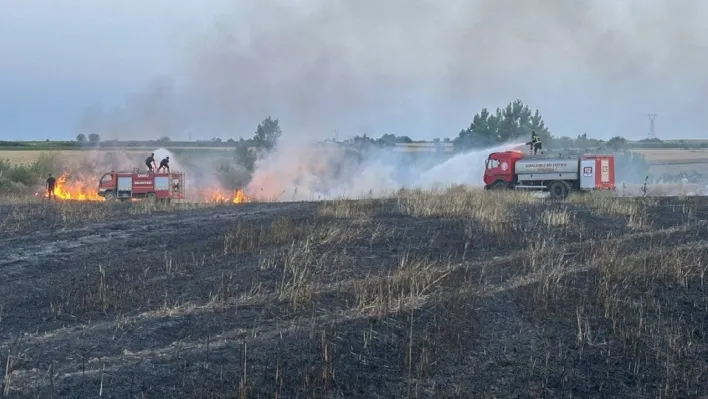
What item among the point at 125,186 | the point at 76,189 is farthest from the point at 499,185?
the point at 76,189

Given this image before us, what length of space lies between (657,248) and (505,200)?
440 inches

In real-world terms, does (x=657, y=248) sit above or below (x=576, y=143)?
below

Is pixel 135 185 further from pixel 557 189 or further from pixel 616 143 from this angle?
pixel 616 143

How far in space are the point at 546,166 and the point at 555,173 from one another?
0.59 metres

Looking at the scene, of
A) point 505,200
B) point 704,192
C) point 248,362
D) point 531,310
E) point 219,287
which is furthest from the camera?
point 704,192

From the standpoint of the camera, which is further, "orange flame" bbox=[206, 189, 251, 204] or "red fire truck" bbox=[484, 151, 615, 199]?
"orange flame" bbox=[206, 189, 251, 204]

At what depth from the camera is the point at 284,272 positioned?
11.5 m

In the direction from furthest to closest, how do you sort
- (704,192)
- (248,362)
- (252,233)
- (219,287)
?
(704,192) → (252,233) → (219,287) → (248,362)

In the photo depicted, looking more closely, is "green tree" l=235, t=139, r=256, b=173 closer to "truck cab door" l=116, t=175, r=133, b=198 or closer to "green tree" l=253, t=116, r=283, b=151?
"green tree" l=253, t=116, r=283, b=151

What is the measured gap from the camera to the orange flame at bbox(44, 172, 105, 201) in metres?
36.4

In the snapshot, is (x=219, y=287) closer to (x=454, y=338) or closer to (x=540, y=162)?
(x=454, y=338)

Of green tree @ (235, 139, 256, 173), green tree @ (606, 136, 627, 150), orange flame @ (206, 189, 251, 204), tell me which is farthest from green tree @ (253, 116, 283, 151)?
green tree @ (606, 136, 627, 150)

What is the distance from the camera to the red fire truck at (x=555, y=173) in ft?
112

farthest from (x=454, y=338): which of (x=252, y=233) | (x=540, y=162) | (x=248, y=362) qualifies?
(x=540, y=162)
